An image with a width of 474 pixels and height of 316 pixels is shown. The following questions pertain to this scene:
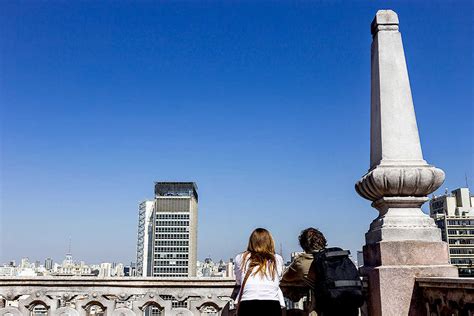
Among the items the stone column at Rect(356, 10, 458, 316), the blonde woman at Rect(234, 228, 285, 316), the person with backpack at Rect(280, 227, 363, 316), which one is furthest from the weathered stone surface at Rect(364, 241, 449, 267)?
the blonde woman at Rect(234, 228, 285, 316)

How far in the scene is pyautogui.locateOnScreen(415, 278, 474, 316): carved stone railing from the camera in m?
4.23

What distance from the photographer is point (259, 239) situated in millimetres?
4652

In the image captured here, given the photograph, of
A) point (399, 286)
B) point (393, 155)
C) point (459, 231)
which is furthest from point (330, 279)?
point (459, 231)

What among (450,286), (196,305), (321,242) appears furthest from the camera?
(196,305)

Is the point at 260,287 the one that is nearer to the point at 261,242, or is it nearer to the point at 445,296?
the point at 261,242

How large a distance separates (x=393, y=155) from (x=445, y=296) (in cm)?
164

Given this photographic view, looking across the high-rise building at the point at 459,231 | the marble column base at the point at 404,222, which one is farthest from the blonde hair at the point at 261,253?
the high-rise building at the point at 459,231

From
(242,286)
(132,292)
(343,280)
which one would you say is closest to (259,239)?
(242,286)

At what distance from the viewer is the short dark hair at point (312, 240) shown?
4.81m

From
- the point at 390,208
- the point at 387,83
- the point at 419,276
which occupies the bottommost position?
the point at 419,276

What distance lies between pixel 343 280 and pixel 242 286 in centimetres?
91

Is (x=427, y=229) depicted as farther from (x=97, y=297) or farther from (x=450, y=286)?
(x=97, y=297)

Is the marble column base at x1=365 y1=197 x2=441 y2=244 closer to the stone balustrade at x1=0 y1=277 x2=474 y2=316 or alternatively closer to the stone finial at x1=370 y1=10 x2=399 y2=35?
the stone balustrade at x1=0 y1=277 x2=474 y2=316

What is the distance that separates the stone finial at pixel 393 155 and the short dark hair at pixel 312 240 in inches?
33.6
